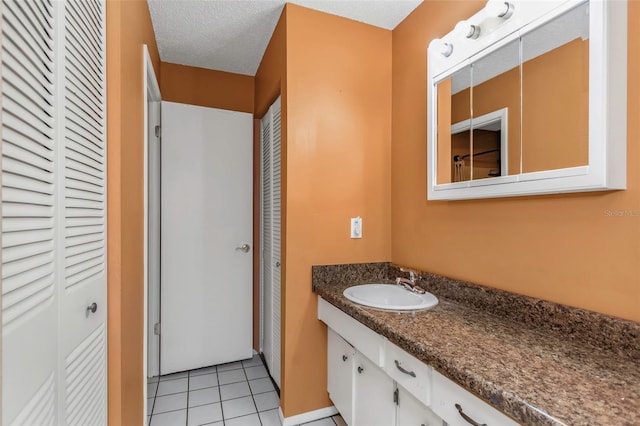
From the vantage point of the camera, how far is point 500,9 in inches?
47.7

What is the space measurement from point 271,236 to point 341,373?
108 centimetres

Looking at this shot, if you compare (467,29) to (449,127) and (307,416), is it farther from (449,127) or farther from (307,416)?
(307,416)

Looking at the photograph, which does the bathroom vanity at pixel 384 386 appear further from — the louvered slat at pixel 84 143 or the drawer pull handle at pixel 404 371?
the louvered slat at pixel 84 143

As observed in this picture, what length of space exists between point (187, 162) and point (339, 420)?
2.08 meters

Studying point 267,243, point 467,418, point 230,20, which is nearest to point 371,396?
point 467,418

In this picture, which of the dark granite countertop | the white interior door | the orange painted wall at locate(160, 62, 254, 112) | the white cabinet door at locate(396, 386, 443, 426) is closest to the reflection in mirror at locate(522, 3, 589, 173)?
the dark granite countertop

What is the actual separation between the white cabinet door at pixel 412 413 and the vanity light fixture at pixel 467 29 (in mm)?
1508

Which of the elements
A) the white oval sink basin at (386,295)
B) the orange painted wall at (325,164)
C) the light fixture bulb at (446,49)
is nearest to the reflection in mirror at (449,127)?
the light fixture bulb at (446,49)

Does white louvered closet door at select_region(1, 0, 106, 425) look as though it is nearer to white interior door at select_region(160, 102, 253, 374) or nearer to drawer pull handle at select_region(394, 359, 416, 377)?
drawer pull handle at select_region(394, 359, 416, 377)

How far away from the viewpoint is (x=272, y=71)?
2.11 metres

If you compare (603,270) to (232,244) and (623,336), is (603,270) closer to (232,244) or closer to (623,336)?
(623,336)

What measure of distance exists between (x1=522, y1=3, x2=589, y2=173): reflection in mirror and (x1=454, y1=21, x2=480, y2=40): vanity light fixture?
0.23 meters

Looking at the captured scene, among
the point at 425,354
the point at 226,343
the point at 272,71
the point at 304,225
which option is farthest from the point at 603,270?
the point at 226,343

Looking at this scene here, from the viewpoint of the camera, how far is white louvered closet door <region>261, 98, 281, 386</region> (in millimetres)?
2133
